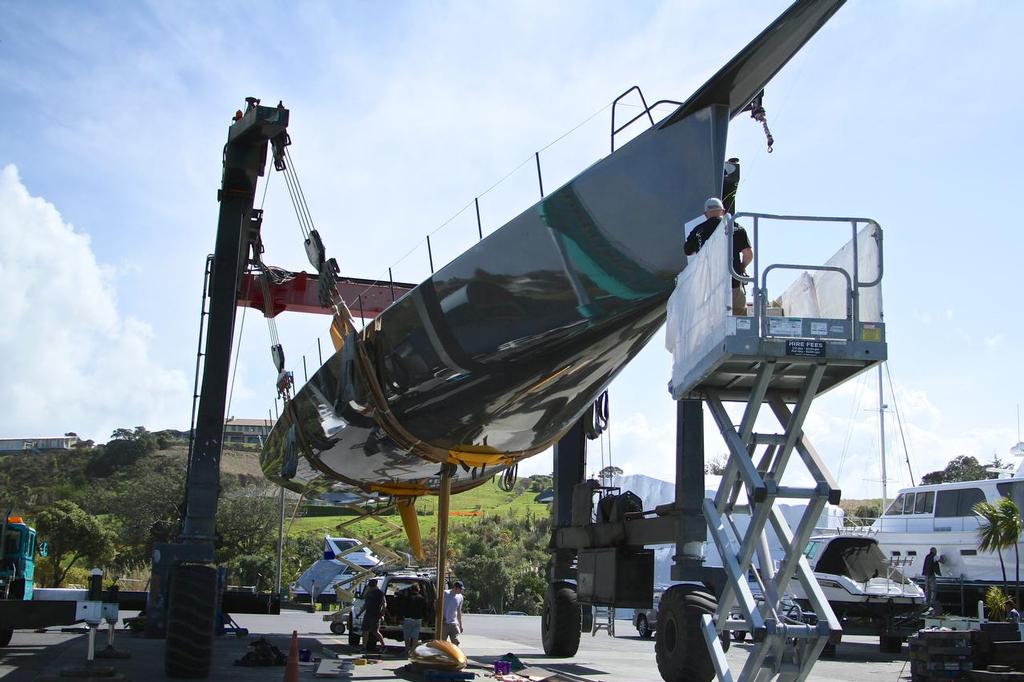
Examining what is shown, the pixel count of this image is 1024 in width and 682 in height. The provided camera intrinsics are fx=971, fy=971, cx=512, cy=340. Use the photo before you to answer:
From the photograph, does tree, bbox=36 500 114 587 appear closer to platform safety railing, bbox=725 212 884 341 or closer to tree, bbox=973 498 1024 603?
tree, bbox=973 498 1024 603

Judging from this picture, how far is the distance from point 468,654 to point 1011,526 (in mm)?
9922

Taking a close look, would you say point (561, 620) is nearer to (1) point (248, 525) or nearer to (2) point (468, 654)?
(2) point (468, 654)

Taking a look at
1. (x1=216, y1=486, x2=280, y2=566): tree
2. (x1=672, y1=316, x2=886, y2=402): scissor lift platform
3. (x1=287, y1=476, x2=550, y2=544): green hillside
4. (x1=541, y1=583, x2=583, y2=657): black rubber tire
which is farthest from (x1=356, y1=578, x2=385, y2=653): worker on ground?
(x1=287, y1=476, x2=550, y2=544): green hillside

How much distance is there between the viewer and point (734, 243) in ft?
21.6

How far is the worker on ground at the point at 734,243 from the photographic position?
6590mm

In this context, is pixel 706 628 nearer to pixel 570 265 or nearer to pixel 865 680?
pixel 570 265

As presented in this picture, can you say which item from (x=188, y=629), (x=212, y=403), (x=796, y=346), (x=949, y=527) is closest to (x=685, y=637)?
(x=796, y=346)

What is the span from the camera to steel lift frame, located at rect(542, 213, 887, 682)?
19.8ft

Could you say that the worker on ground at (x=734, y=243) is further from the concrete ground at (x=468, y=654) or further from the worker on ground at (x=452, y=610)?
the worker on ground at (x=452, y=610)

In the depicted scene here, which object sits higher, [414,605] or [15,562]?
[15,562]

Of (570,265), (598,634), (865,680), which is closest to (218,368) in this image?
(570,265)

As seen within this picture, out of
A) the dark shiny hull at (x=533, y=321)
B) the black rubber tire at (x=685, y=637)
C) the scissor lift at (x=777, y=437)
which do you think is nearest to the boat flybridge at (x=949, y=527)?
the dark shiny hull at (x=533, y=321)

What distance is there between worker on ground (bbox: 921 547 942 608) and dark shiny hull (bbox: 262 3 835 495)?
9.21 metres

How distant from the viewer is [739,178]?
838cm
